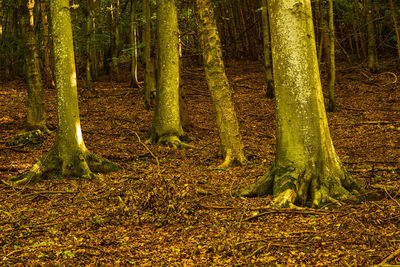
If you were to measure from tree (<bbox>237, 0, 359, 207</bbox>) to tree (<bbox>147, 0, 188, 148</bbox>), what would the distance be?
19.6ft

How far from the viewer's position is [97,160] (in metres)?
9.08

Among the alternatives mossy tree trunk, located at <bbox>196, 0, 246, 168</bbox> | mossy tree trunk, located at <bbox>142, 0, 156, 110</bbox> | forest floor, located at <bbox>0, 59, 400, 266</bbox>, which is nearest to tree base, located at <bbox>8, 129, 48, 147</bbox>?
forest floor, located at <bbox>0, 59, 400, 266</bbox>

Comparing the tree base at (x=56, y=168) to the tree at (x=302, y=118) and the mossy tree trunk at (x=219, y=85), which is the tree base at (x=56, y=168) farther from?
the tree at (x=302, y=118)

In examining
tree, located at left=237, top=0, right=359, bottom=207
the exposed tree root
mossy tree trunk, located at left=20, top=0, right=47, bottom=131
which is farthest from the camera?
mossy tree trunk, located at left=20, top=0, right=47, bottom=131

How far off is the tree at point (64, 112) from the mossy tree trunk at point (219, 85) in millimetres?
2896

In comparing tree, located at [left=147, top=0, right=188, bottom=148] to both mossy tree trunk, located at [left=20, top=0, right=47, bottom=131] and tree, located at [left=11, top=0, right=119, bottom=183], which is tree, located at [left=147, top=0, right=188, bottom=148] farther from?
mossy tree trunk, located at [left=20, top=0, right=47, bottom=131]

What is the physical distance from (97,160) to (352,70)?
19.7 metres

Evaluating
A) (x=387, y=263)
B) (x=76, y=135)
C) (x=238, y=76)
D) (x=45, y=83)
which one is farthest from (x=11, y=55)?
(x=387, y=263)

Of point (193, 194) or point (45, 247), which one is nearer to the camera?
point (45, 247)

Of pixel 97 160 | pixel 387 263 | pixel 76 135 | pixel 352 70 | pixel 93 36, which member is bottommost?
pixel 387 263

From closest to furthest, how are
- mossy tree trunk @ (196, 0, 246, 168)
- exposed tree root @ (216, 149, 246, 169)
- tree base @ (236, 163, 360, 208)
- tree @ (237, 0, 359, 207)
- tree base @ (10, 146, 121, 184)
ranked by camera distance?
1. tree base @ (236, 163, 360, 208)
2. tree @ (237, 0, 359, 207)
3. tree base @ (10, 146, 121, 184)
4. mossy tree trunk @ (196, 0, 246, 168)
5. exposed tree root @ (216, 149, 246, 169)

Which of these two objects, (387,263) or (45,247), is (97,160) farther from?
(387,263)

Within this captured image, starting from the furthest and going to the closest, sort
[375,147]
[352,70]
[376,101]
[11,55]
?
[11,55] → [352,70] → [376,101] → [375,147]

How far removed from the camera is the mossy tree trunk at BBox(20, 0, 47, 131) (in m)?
12.5
